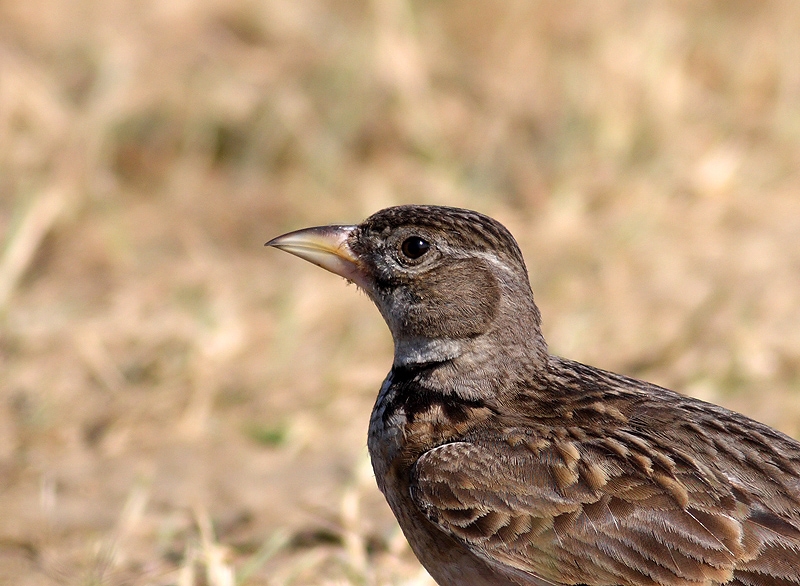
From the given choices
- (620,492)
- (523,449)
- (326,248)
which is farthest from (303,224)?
(620,492)

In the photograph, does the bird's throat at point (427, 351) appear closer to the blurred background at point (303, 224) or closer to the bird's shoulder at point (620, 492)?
the bird's shoulder at point (620, 492)

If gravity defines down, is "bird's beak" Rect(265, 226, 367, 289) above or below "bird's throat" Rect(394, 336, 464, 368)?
above

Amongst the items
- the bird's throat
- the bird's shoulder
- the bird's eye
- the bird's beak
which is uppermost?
the bird's eye

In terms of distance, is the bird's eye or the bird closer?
the bird

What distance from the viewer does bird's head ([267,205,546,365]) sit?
4520 mm

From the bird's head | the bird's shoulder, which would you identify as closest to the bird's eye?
the bird's head

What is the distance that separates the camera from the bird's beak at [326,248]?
4629 millimetres

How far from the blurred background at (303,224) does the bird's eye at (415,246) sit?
115 centimetres

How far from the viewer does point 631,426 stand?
164 inches

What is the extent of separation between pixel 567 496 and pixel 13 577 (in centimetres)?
223

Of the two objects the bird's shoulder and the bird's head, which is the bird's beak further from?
the bird's shoulder

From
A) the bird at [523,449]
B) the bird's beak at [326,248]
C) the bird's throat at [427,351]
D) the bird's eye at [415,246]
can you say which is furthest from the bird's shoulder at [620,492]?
the bird's beak at [326,248]

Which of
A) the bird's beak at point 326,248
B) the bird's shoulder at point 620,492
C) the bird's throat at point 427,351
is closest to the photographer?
the bird's shoulder at point 620,492

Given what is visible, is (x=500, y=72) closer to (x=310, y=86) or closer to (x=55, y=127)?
(x=310, y=86)
